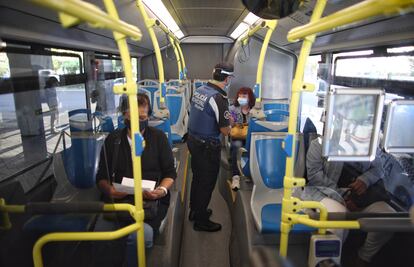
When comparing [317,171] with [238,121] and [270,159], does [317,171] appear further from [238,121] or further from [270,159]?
[238,121]

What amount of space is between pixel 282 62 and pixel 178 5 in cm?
474

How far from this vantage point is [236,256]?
2826mm

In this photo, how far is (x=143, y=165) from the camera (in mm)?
2508

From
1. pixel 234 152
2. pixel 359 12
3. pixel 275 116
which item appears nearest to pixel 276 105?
pixel 275 116

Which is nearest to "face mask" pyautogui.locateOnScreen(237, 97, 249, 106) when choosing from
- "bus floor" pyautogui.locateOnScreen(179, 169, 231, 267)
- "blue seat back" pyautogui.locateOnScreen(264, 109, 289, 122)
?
"blue seat back" pyautogui.locateOnScreen(264, 109, 289, 122)

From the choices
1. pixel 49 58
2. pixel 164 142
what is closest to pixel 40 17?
pixel 49 58

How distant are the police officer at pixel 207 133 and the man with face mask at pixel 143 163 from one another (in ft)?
3.21

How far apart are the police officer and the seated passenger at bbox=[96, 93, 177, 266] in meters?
0.98

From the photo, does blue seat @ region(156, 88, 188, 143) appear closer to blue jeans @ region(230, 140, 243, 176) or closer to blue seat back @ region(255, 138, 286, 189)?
blue jeans @ region(230, 140, 243, 176)

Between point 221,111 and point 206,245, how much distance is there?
5.24ft

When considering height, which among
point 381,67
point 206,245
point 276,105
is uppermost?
point 381,67

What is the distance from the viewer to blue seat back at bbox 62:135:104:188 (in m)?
2.40

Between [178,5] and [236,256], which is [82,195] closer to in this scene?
[236,256]

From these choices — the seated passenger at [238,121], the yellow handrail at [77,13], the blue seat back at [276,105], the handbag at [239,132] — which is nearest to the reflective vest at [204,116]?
the seated passenger at [238,121]
